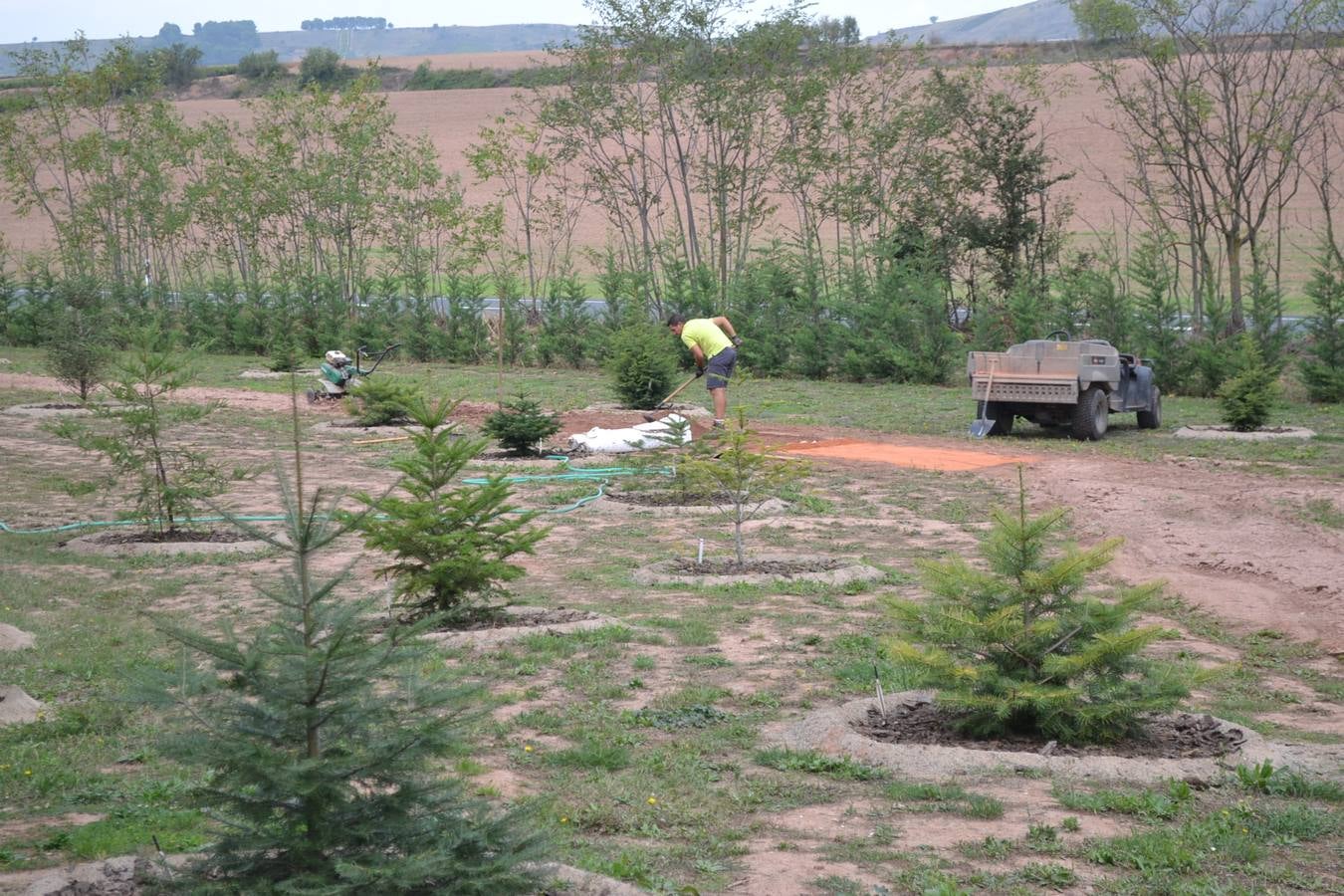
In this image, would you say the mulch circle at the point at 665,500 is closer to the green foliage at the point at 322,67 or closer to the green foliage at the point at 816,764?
the green foliage at the point at 816,764

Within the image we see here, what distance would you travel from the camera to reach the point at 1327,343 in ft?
67.9

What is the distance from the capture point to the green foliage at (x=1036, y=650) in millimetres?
5902

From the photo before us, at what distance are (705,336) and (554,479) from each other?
179 inches

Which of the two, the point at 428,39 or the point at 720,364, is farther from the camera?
the point at 428,39

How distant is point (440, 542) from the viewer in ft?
26.1

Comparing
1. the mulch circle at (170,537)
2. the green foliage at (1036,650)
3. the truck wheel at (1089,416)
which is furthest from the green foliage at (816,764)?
the truck wheel at (1089,416)

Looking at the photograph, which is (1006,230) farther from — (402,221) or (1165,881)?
(1165,881)

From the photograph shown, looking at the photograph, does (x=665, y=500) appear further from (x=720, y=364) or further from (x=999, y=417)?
(x=999, y=417)

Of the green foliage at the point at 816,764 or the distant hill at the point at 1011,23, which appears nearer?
the green foliage at the point at 816,764

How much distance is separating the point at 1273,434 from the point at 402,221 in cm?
2407

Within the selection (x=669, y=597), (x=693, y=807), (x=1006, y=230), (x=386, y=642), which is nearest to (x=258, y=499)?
(x=669, y=597)

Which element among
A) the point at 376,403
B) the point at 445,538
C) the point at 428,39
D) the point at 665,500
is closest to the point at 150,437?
the point at 445,538

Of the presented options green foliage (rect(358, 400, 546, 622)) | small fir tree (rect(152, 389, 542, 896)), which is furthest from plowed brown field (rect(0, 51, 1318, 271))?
small fir tree (rect(152, 389, 542, 896))

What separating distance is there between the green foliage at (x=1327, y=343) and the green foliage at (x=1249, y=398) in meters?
3.72
